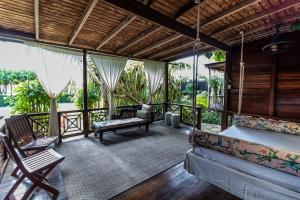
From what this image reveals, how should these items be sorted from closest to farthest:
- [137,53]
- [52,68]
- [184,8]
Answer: [184,8]
[52,68]
[137,53]

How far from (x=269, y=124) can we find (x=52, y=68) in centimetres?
495

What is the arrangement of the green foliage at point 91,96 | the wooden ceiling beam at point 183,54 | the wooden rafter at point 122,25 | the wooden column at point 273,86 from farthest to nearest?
the green foliage at point 91,96 < the wooden ceiling beam at point 183,54 < the wooden column at point 273,86 < the wooden rafter at point 122,25

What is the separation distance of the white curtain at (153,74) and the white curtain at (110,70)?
118cm

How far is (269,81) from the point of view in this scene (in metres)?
3.85

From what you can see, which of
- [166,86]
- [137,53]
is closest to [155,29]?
[137,53]

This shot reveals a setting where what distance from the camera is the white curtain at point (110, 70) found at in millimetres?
4934

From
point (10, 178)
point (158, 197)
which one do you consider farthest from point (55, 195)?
point (158, 197)

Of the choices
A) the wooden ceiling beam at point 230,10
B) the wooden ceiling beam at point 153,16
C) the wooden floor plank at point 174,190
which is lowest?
the wooden floor plank at point 174,190

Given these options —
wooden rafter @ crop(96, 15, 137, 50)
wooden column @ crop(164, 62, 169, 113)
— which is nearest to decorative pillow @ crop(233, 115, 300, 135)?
wooden rafter @ crop(96, 15, 137, 50)

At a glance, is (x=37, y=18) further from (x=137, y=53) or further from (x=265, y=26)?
(x=265, y=26)

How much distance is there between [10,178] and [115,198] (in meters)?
1.71

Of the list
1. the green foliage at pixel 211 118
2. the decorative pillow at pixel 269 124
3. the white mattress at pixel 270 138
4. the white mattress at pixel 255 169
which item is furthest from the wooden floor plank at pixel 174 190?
the green foliage at pixel 211 118

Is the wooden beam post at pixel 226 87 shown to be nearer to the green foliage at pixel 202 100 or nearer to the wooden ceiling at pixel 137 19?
the wooden ceiling at pixel 137 19

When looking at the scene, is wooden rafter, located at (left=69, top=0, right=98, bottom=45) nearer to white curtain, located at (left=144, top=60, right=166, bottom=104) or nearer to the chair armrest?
the chair armrest
